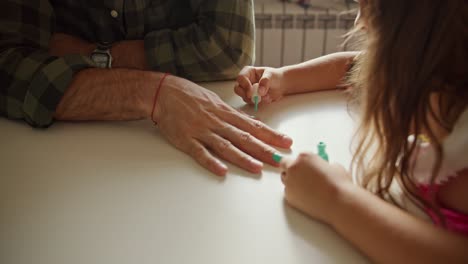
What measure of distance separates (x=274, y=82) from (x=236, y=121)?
0.17 meters

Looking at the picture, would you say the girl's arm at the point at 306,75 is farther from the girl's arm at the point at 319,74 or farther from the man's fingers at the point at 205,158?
the man's fingers at the point at 205,158

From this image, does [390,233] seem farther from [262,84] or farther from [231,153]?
[262,84]

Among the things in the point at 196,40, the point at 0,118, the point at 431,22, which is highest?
the point at 431,22

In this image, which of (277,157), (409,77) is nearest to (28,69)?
(277,157)

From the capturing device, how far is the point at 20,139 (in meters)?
0.83

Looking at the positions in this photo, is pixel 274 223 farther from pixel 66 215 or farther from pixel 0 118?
pixel 0 118

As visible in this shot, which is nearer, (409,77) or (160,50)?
(409,77)

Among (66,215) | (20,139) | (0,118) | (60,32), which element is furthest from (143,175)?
(60,32)

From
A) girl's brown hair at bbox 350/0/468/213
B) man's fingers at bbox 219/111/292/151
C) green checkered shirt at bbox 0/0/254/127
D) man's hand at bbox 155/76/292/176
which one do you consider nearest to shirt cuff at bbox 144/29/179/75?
green checkered shirt at bbox 0/0/254/127

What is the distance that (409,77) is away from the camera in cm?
56

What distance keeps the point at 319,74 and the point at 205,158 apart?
395 mm

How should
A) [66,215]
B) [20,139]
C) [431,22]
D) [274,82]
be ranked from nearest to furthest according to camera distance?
[431,22], [66,215], [20,139], [274,82]

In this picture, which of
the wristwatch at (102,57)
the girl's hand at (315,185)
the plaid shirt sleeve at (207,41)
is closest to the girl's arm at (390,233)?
the girl's hand at (315,185)

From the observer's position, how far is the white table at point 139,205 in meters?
0.57
